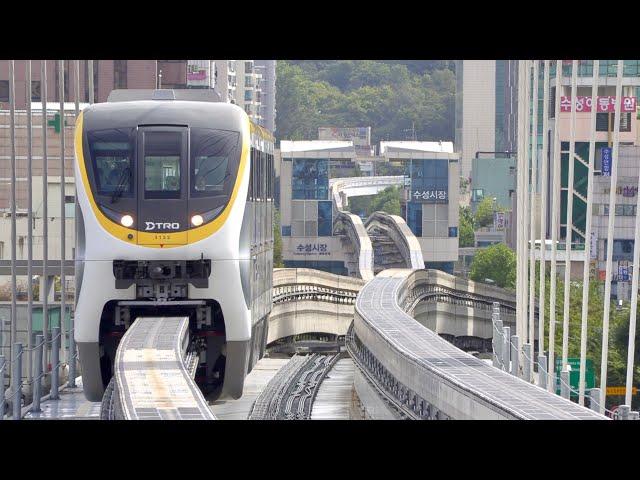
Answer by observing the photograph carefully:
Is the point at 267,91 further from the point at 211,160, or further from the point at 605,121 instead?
the point at 211,160

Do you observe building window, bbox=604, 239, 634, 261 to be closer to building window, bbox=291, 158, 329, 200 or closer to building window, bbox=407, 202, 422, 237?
building window, bbox=407, 202, 422, 237

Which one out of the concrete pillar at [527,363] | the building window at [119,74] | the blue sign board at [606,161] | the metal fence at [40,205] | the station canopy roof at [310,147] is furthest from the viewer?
the station canopy roof at [310,147]

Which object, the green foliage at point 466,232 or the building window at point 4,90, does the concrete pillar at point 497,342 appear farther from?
the green foliage at point 466,232

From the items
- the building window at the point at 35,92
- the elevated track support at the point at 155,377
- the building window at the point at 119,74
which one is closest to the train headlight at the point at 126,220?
the elevated track support at the point at 155,377

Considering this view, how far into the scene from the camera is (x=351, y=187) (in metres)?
127

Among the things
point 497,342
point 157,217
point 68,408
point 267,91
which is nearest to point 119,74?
point 497,342

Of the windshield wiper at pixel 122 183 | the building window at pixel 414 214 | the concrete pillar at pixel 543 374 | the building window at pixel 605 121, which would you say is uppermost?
the building window at pixel 605 121

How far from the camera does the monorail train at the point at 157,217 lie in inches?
686

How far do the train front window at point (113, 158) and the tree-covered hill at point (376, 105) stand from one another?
159552 millimetres

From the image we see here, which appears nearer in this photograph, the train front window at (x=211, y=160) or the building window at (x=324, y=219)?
the train front window at (x=211, y=160)

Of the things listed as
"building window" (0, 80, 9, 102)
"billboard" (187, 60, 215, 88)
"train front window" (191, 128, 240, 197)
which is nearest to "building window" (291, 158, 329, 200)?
"billboard" (187, 60, 215, 88)
